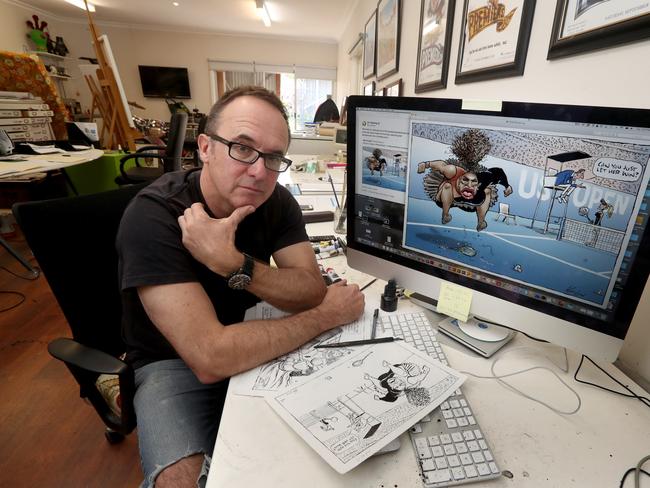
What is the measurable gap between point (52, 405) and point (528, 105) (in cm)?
215

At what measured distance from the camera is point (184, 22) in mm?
6570

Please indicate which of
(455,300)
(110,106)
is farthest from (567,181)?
(110,106)

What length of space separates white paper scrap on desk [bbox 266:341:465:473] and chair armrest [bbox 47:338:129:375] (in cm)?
47

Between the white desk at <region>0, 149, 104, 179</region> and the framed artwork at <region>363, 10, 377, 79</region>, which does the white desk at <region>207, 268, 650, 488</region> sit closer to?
the white desk at <region>0, 149, 104, 179</region>

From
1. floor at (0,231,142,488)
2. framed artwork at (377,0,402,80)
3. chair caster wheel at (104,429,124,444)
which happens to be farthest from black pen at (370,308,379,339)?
framed artwork at (377,0,402,80)

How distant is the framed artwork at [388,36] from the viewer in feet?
8.36

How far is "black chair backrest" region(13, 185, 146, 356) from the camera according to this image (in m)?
0.80

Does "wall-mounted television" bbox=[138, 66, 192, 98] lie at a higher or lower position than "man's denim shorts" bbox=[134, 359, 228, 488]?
higher

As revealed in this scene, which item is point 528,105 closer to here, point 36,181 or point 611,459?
point 611,459

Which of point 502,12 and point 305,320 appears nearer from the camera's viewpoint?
point 305,320

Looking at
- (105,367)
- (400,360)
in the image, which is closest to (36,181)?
(105,367)

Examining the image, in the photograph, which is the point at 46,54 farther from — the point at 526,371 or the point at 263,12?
the point at 526,371

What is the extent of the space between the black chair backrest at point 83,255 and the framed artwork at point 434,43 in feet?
5.23

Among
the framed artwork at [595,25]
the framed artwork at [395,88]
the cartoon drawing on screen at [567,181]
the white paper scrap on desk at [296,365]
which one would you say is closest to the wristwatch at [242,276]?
the white paper scrap on desk at [296,365]
